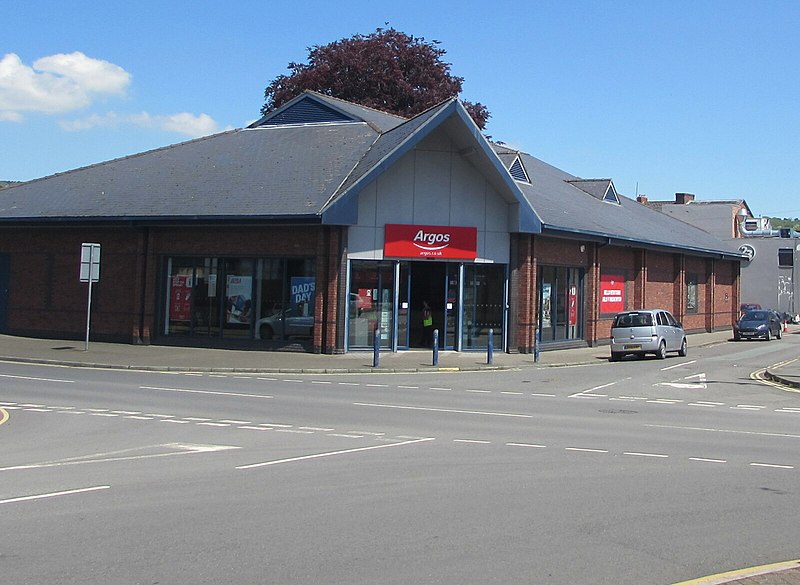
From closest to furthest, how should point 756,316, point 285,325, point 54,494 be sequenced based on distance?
point 54,494 → point 285,325 → point 756,316

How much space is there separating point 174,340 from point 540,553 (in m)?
24.7

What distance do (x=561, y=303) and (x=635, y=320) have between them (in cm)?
396

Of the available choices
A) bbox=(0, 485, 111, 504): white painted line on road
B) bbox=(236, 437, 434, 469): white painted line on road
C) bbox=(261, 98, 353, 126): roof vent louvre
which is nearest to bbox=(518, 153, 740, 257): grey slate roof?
bbox=(261, 98, 353, 126): roof vent louvre

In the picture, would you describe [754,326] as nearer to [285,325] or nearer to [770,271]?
[285,325]

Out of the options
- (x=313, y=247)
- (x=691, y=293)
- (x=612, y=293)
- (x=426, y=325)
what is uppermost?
(x=313, y=247)

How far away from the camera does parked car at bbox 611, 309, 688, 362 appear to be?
29.8 meters

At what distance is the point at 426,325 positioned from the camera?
30.4 m

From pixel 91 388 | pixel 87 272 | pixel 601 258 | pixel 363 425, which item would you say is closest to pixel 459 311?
pixel 601 258

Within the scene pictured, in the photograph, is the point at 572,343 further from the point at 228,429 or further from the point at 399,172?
the point at 228,429

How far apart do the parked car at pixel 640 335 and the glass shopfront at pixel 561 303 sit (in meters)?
2.88

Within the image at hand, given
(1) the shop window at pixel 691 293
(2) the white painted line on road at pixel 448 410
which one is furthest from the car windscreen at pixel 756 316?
(2) the white painted line on road at pixel 448 410

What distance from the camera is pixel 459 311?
2986 cm

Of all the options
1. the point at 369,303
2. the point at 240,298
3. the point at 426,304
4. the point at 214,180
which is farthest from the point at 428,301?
the point at 214,180

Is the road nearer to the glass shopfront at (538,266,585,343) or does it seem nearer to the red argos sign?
the red argos sign
